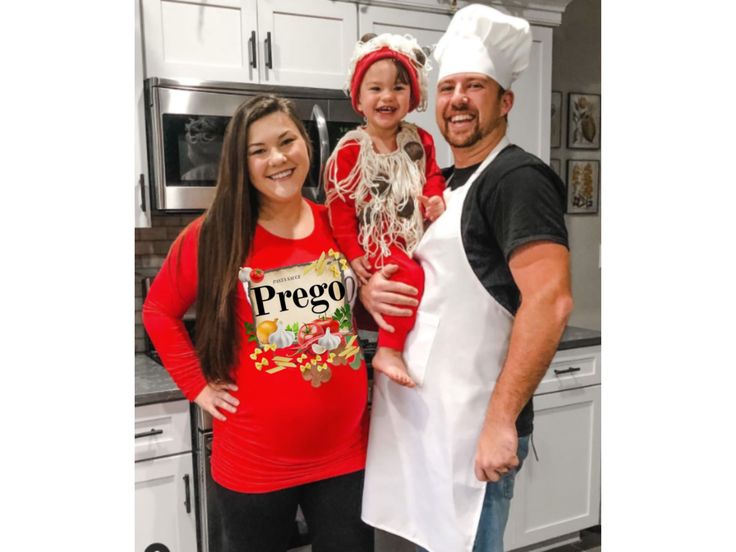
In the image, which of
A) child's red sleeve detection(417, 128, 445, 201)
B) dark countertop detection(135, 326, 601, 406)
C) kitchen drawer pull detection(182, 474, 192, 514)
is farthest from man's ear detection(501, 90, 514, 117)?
kitchen drawer pull detection(182, 474, 192, 514)

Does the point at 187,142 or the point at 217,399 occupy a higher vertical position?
the point at 187,142

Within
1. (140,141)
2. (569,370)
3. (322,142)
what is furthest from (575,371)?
(140,141)

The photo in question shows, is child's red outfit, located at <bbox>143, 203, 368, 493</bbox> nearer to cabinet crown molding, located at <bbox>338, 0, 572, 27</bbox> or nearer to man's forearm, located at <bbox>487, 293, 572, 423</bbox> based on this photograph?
man's forearm, located at <bbox>487, 293, 572, 423</bbox>

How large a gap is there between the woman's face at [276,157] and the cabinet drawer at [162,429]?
1.27 feet

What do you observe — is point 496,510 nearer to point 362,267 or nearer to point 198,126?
point 362,267

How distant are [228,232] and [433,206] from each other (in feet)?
0.97

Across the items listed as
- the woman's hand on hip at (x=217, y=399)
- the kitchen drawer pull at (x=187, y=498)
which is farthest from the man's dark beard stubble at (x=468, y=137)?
the kitchen drawer pull at (x=187, y=498)

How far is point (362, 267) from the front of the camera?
0.86 metres

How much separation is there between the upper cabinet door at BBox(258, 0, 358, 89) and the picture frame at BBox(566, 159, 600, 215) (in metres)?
0.40

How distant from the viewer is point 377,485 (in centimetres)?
91

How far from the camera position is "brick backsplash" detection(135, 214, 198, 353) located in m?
0.91
